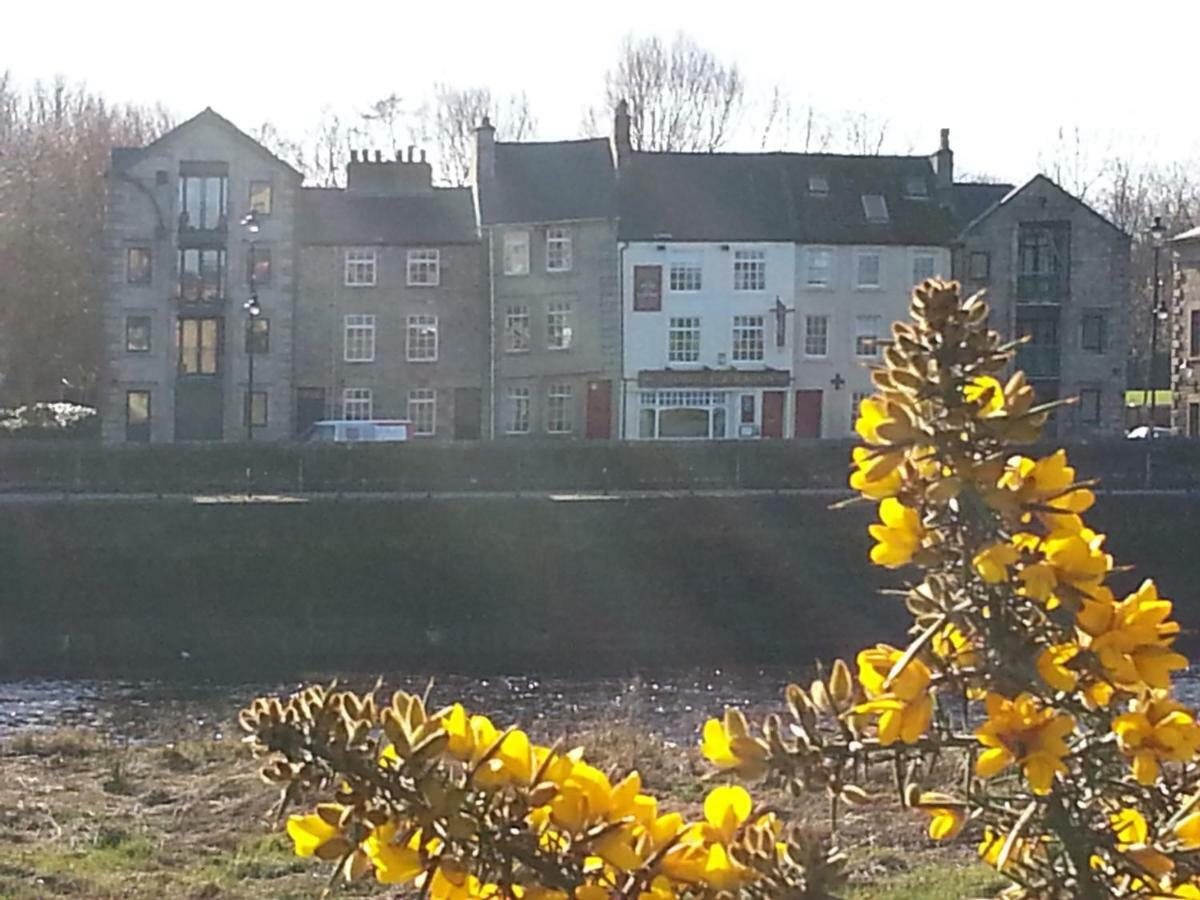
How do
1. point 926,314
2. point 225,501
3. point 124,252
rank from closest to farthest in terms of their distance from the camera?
1. point 926,314
2. point 225,501
3. point 124,252

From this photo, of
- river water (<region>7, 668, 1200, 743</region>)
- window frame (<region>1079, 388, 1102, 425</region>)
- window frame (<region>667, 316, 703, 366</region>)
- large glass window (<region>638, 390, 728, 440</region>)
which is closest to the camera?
river water (<region>7, 668, 1200, 743</region>)

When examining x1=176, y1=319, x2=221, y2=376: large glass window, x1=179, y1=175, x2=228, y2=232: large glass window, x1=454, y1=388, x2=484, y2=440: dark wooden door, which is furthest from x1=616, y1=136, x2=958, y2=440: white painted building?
x1=176, y1=319, x2=221, y2=376: large glass window

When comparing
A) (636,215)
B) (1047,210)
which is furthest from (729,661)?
(1047,210)

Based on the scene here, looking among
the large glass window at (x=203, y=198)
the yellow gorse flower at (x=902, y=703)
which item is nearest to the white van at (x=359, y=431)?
the large glass window at (x=203, y=198)

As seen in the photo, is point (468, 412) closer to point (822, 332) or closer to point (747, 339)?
point (747, 339)

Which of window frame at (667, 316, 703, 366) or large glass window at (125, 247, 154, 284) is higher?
large glass window at (125, 247, 154, 284)

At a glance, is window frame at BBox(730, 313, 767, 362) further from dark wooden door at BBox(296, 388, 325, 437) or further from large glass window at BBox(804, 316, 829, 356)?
dark wooden door at BBox(296, 388, 325, 437)

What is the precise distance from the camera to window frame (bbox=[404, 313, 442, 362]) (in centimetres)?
5650

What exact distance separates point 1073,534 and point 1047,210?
2264 inches

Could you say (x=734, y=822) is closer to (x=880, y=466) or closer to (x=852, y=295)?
(x=880, y=466)

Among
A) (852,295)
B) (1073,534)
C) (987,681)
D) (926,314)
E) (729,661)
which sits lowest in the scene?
(729,661)

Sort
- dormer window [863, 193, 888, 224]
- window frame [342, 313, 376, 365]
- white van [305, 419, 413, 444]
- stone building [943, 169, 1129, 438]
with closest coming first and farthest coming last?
white van [305, 419, 413, 444] → window frame [342, 313, 376, 365] → stone building [943, 169, 1129, 438] → dormer window [863, 193, 888, 224]

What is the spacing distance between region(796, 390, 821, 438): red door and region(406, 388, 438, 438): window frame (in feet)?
34.6

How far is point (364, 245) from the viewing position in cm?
5662
